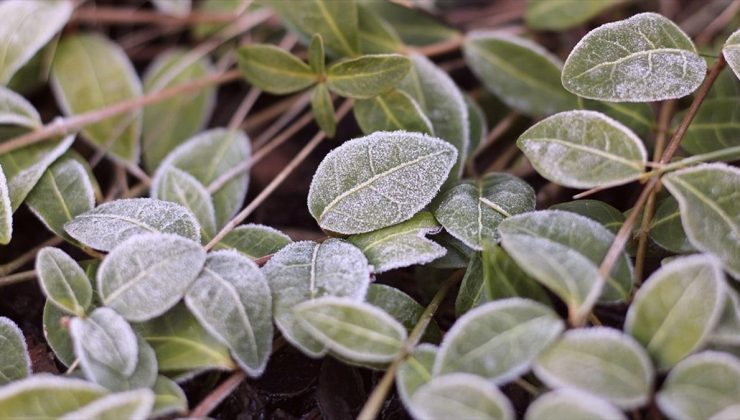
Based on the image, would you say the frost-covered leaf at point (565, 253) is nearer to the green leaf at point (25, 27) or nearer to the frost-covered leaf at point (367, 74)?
the frost-covered leaf at point (367, 74)

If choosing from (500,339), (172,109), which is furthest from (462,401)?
(172,109)

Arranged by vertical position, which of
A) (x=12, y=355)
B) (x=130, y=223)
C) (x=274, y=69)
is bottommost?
(x=12, y=355)

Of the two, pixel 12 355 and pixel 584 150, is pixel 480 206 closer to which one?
pixel 584 150

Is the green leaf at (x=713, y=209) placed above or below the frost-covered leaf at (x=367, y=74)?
below

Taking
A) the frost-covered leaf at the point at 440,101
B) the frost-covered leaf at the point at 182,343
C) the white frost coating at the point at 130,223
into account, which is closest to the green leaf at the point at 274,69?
the frost-covered leaf at the point at 440,101

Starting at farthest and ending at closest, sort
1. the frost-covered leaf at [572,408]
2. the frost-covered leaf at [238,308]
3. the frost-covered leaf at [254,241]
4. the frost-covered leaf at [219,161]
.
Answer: the frost-covered leaf at [219,161]
the frost-covered leaf at [254,241]
the frost-covered leaf at [238,308]
the frost-covered leaf at [572,408]

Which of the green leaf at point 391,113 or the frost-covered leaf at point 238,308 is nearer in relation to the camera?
the frost-covered leaf at point 238,308
